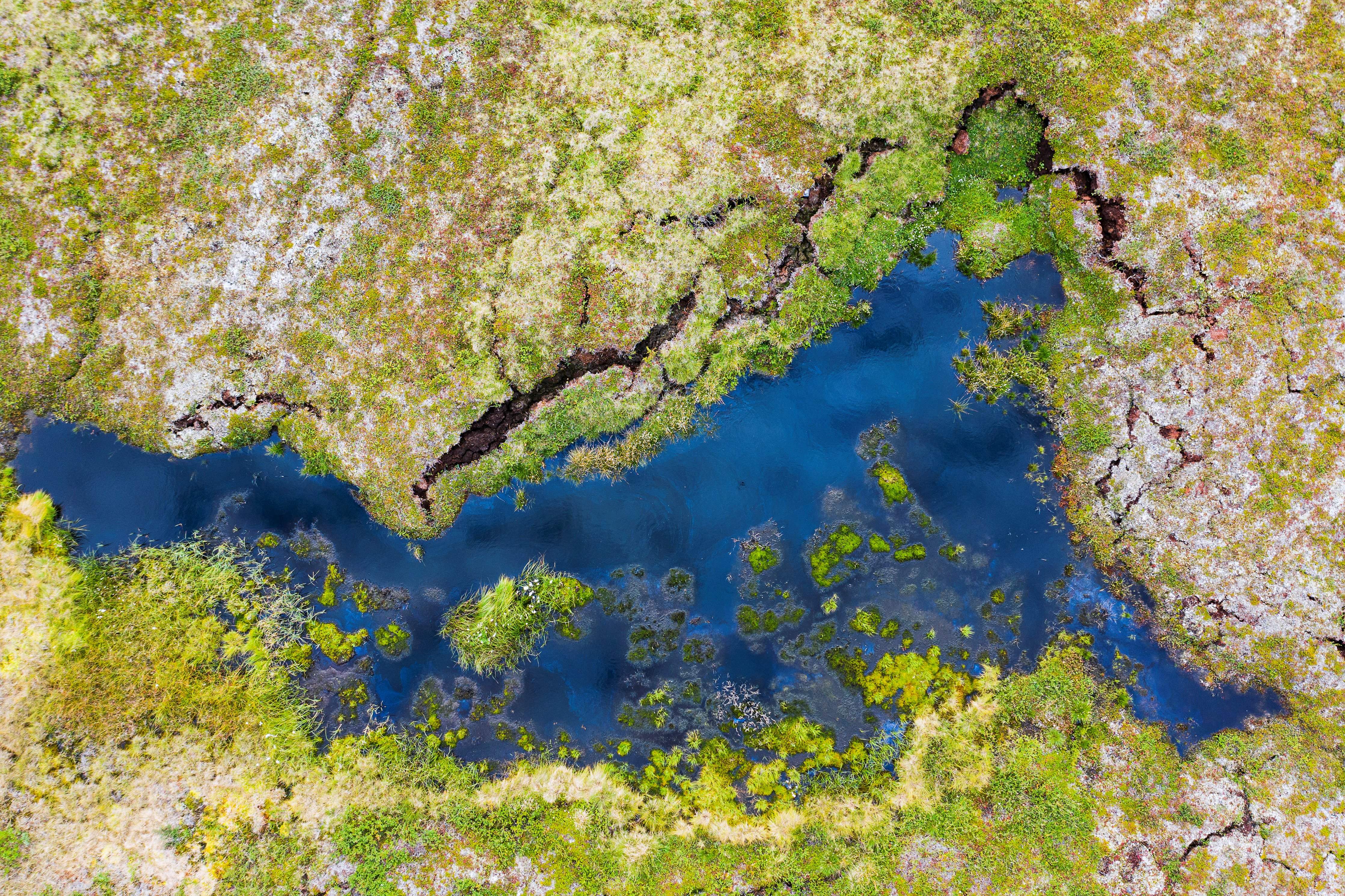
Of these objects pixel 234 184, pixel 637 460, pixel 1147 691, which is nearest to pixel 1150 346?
pixel 1147 691

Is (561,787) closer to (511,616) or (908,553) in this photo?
(511,616)

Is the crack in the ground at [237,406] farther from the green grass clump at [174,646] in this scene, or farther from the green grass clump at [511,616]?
the green grass clump at [511,616]

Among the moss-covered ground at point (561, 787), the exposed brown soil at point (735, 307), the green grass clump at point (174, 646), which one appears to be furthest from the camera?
the exposed brown soil at point (735, 307)

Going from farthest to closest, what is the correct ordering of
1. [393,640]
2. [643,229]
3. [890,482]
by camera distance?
[393,640], [890,482], [643,229]

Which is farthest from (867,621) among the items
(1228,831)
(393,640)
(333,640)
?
(333,640)

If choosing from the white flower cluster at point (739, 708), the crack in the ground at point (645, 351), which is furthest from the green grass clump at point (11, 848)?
the white flower cluster at point (739, 708)

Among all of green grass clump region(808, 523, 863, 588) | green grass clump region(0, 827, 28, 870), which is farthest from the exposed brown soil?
green grass clump region(0, 827, 28, 870)

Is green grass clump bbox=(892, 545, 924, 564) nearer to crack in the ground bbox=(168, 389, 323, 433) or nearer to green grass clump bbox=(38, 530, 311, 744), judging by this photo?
crack in the ground bbox=(168, 389, 323, 433)
